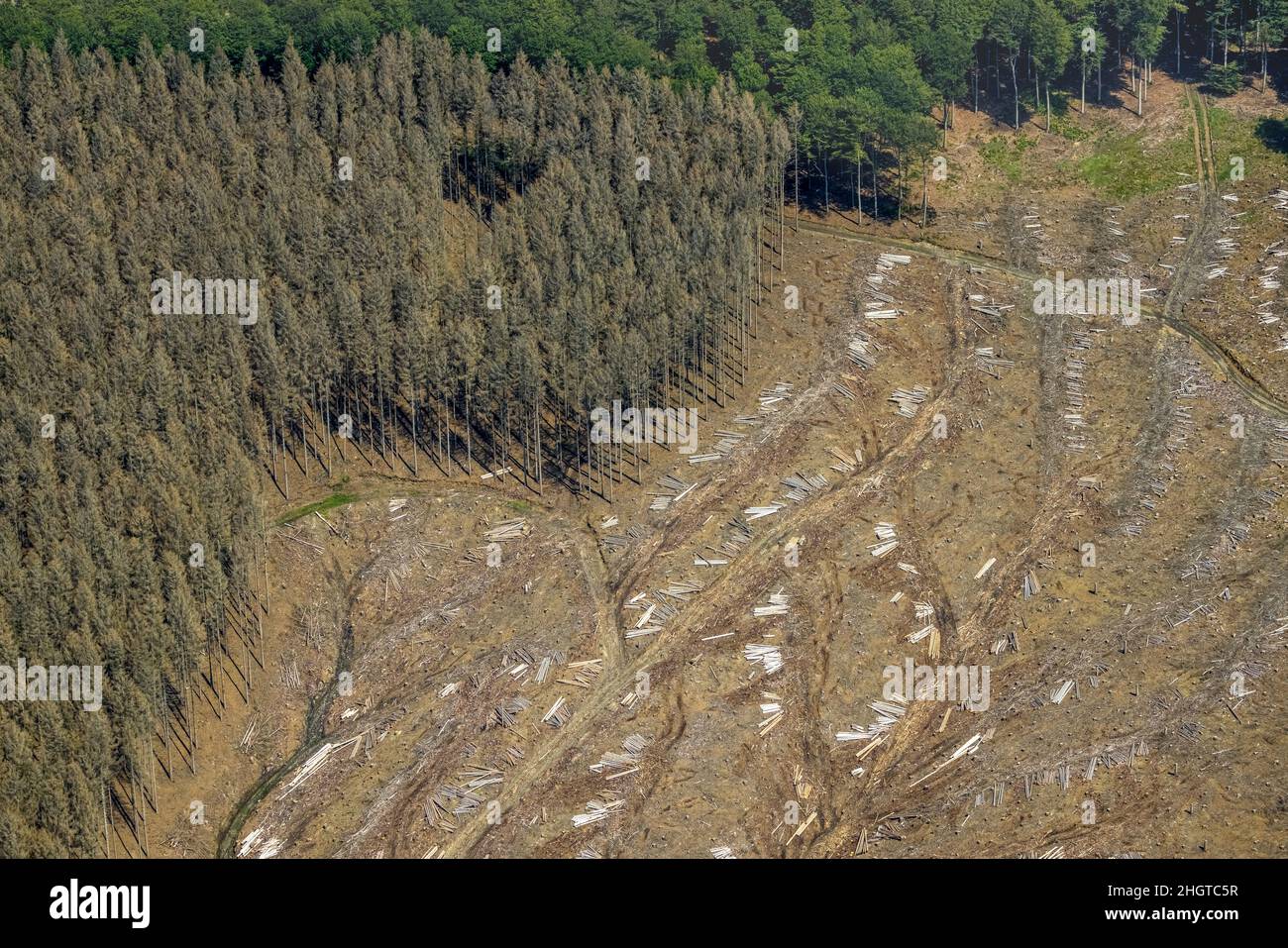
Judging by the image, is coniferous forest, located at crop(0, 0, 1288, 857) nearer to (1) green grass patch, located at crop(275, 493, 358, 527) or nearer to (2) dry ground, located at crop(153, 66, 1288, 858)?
(1) green grass patch, located at crop(275, 493, 358, 527)

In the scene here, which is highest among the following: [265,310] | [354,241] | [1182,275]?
[354,241]

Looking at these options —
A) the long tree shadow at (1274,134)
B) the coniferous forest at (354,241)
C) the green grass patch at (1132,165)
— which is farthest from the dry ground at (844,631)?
the long tree shadow at (1274,134)

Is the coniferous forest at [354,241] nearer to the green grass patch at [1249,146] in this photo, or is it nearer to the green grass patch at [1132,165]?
the green grass patch at [1249,146]

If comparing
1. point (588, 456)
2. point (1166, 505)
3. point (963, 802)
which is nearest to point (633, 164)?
point (588, 456)

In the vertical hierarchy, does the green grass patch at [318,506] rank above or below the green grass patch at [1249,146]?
below

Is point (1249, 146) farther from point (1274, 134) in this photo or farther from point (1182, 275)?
point (1182, 275)

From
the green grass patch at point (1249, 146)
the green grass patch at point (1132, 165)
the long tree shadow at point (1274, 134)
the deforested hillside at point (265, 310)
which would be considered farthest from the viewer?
the long tree shadow at point (1274, 134)

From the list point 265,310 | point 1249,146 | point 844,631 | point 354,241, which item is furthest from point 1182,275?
point 265,310
